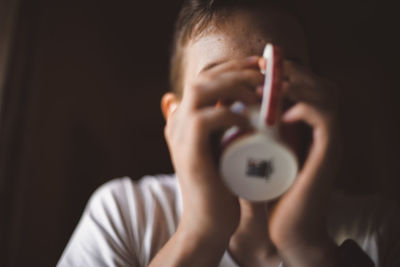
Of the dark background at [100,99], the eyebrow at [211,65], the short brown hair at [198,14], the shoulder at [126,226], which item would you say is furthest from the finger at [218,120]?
the dark background at [100,99]

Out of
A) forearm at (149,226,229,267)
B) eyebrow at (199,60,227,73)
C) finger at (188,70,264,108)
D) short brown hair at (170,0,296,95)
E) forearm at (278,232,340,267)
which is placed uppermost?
short brown hair at (170,0,296,95)

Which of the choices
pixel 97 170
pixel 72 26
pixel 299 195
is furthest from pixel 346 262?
pixel 72 26

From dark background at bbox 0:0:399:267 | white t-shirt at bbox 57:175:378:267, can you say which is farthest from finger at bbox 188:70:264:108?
dark background at bbox 0:0:399:267

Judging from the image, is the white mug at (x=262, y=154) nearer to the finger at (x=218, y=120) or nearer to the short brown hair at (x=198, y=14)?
the finger at (x=218, y=120)

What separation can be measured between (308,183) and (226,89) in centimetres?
15

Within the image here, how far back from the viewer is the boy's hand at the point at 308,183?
0.36 m

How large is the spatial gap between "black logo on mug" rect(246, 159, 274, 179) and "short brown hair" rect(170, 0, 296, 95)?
0.95 ft

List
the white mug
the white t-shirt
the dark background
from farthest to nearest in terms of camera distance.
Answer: the dark background < the white t-shirt < the white mug

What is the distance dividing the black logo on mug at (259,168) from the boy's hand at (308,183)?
6cm

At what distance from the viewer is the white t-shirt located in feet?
1.87

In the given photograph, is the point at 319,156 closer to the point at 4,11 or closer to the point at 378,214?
the point at 378,214

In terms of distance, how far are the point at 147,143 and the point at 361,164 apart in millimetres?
865

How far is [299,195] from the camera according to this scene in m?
0.38

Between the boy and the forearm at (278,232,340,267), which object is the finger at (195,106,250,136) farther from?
the forearm at (278,232,340,267)
